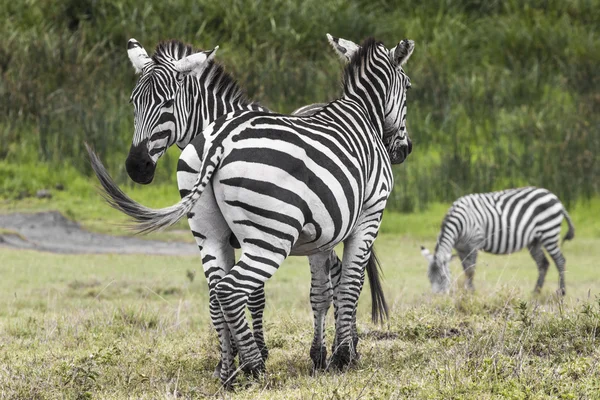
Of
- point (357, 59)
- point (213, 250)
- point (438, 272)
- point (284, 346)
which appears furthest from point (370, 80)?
point (438, 272)

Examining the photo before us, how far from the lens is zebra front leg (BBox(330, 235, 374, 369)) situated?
5613 mm

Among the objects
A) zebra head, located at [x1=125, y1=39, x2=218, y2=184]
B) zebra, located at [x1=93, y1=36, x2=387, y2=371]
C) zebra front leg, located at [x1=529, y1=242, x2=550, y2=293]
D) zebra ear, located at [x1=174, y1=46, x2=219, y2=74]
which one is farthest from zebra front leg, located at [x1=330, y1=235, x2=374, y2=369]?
zebra front leg, located at [x1=529, y1=242, x2=550, y2=293]

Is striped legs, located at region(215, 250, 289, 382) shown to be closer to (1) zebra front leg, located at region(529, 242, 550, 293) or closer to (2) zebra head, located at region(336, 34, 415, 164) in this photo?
(2) zebra head, located at region(336, 34, 415, 164)

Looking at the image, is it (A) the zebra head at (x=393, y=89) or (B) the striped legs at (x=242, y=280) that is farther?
(A) the zebra head at (x=393, y=89)

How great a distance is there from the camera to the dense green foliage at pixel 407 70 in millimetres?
14664

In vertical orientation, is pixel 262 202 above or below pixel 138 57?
below

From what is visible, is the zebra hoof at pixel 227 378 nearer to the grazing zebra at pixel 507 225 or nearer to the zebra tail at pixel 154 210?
the zebra tail at pixel 154 210

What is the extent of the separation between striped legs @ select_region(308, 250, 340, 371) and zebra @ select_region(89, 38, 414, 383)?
0.11 metres

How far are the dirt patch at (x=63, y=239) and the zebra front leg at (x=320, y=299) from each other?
6130 millimetres

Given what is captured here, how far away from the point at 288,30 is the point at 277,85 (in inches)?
102

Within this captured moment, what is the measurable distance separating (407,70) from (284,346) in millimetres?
11469

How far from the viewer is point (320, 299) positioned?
A: 19.1 ft

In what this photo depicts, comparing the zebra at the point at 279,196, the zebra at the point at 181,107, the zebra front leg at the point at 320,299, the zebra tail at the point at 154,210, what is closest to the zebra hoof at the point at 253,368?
the zebra at the point at 279,196

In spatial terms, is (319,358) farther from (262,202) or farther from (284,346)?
(262,202)
